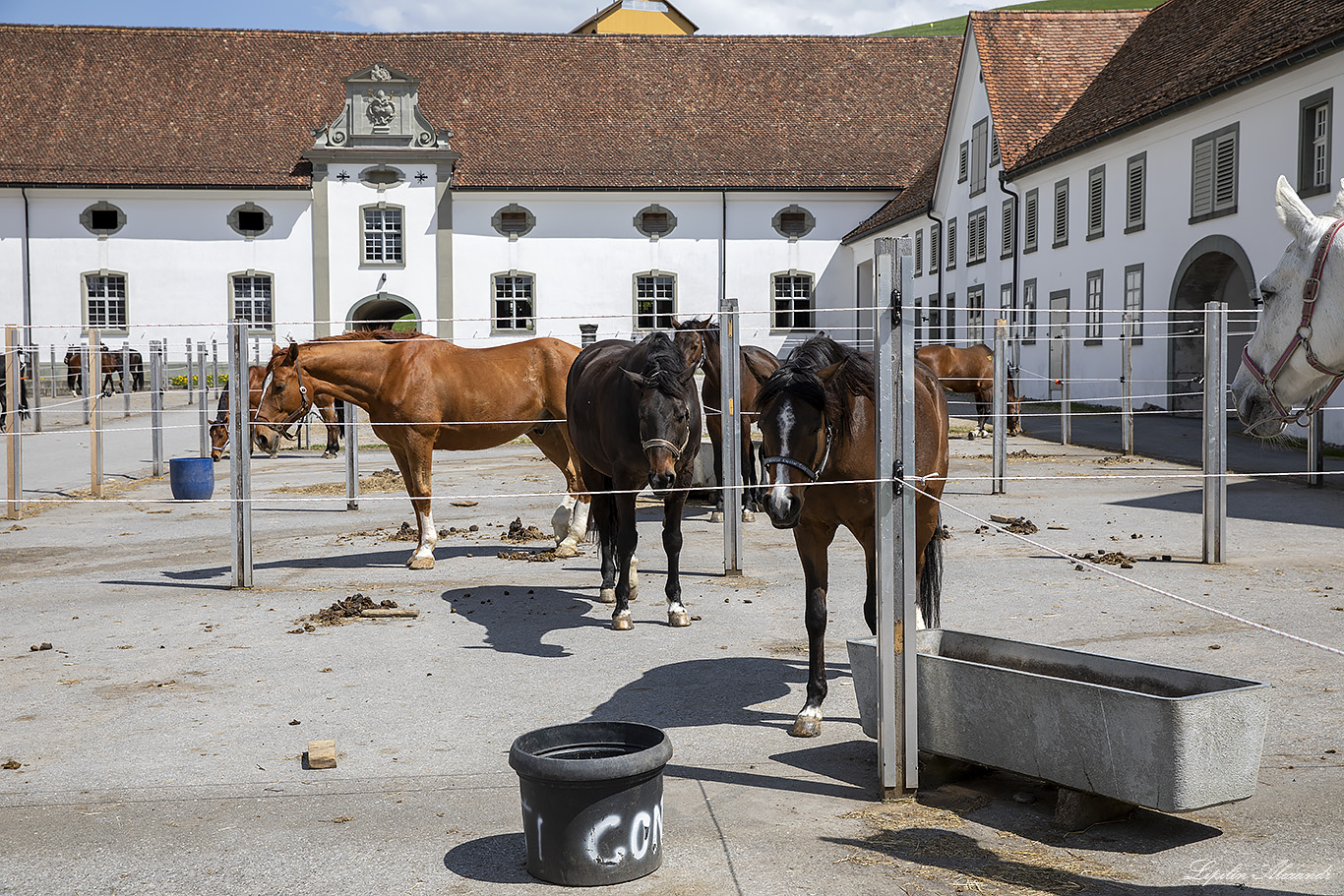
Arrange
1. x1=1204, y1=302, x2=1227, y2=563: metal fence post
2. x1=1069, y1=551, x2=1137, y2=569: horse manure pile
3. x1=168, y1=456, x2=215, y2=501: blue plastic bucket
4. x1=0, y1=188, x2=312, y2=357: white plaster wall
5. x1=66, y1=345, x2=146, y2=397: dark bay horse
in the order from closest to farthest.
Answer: x1=1204, y1=302, x2=1227, y2=563: metal fence post → x1=1069, y1=551, x2=1137, y2=569: horse manure pile → x1=168, y1=456, x2=215, y2=501: blue plastic bucket → x1=66, y1=345, x2=146, y2=397: dark bay horse → x1=0, y1=188, x2=312, y2=357: white plaster wall

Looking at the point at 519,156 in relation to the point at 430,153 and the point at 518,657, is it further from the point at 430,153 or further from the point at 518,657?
the point at 518,657

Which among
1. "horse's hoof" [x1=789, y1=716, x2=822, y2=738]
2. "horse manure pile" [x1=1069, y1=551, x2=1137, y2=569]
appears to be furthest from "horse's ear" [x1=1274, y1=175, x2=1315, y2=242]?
"horse manure pile" [x1=1069, y1=551, x2=1137, y2=569]

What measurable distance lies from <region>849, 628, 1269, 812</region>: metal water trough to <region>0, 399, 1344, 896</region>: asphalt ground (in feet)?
0.52

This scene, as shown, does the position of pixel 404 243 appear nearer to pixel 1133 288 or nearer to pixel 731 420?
pixel 1133 288

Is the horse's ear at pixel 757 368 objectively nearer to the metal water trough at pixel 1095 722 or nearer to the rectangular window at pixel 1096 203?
the metal water trough at pixel 1095 722

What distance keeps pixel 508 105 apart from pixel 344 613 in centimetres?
4154

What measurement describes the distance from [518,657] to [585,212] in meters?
39.9

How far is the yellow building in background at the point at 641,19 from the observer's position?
239 ft

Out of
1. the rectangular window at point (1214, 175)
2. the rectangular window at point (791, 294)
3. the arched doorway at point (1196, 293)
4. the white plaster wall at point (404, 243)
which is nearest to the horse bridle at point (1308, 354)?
the arched doorway at point (1196, 293)

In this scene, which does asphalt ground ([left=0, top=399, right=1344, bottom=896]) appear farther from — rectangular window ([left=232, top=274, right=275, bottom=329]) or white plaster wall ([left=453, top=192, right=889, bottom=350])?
rectangular window ([left=232, top=274, right=275, bottom=329])

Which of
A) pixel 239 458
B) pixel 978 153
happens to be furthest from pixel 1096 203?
pixel 239 458

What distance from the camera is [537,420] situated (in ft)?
37.7

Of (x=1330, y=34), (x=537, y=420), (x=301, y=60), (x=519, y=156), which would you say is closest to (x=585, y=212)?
(x=519, y=156)

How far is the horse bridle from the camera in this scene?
362 centimetres
